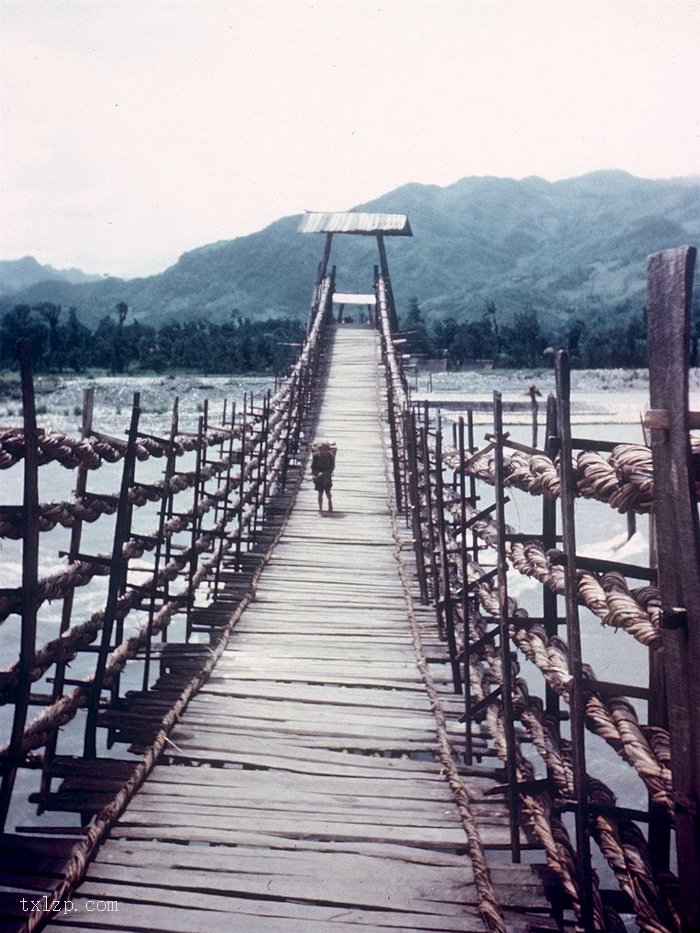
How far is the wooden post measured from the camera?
71.7 inches

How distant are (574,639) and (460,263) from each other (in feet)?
462

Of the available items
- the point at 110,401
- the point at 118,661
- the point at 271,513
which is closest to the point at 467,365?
the point at 110,401

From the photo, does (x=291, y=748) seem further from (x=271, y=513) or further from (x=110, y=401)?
(x=110, y=401)

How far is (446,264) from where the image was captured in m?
137

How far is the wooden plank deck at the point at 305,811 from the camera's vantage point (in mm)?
2697

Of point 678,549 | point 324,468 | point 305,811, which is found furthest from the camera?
point 324,468

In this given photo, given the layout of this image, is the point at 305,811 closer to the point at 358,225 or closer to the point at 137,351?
the point at 358,225

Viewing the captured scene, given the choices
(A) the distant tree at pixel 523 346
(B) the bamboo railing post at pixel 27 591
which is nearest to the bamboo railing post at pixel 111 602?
(B) the bamboo railing post at pixel 27 591

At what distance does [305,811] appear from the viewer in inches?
131

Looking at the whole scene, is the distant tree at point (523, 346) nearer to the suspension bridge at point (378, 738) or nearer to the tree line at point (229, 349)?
the tree line at point (229, 349)

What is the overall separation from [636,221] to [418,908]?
456 ft

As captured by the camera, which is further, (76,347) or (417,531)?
(76,347)

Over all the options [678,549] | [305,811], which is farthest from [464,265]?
[678,549]

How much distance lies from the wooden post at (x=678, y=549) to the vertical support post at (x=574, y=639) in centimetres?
37
